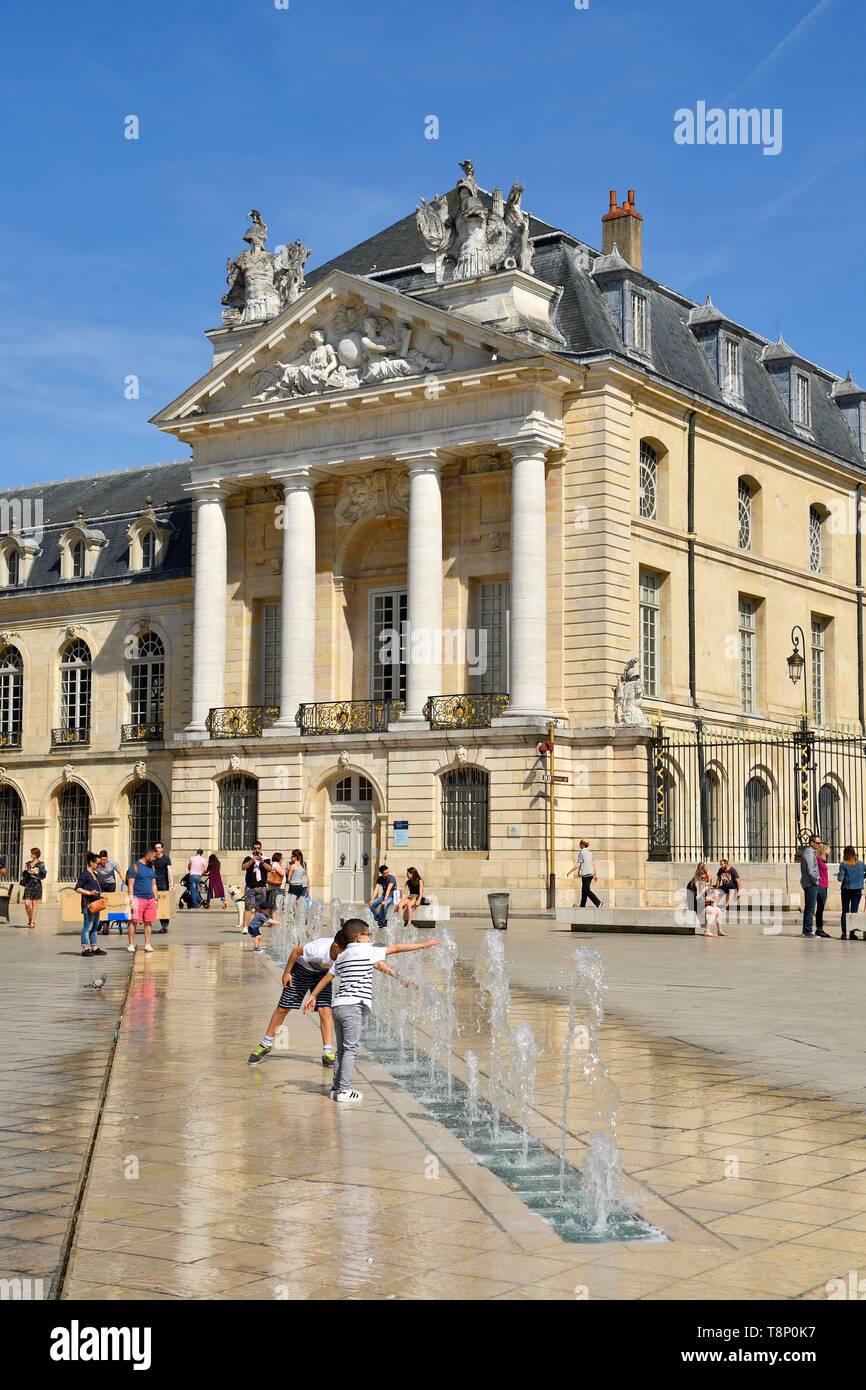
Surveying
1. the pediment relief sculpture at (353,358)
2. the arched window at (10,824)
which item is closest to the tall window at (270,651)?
the pediment relief sculpture at (353,358)

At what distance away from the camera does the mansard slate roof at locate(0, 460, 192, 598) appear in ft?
169

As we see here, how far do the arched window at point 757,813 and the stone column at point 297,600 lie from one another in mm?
11162

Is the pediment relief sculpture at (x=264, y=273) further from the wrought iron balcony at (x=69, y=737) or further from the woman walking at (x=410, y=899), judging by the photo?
the woman walking at (x=410, y=899)

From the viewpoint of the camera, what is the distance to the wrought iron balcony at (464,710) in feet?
130

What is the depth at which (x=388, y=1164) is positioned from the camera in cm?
912

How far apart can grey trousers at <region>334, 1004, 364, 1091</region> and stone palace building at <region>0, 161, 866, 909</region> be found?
2568cm

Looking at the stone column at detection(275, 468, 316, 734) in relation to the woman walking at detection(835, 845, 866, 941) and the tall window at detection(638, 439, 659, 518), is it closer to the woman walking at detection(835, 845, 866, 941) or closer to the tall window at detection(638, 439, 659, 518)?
the tall window at detection(638, 439, 659, 518)

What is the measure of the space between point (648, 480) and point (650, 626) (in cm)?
363

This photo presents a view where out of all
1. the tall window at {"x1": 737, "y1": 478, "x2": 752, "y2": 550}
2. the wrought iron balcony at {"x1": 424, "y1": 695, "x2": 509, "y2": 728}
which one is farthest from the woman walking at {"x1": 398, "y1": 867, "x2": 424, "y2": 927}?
the tall window at {"x1": 737, "y1": 478, "x2": 752, "y2": 550}

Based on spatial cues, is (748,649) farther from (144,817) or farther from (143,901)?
(143,901)

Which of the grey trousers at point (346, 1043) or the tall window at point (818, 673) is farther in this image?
the tall window at point (818, 673)
